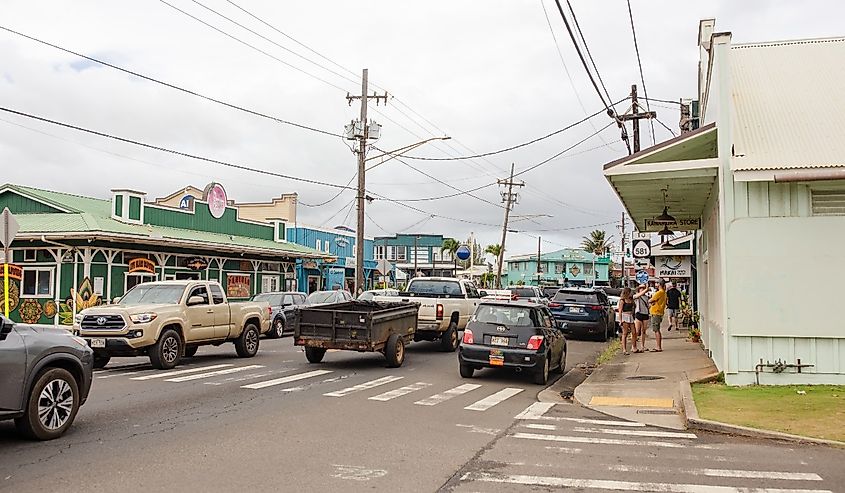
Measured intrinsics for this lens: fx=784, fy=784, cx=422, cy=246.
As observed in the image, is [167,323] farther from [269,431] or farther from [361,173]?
[361,173]

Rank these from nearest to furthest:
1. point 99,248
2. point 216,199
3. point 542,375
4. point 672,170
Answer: point 672,170
point 542,375
point 99,248
point 216,199

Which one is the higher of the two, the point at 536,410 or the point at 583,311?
the point at 583,311

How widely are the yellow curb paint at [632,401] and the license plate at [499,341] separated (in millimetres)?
2282

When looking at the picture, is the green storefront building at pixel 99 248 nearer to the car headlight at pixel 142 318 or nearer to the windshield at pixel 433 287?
the windshield at pixel 433 287

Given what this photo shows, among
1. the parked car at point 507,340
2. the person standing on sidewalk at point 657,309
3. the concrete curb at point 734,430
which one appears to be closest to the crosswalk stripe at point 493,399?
the parked car at point 507,340

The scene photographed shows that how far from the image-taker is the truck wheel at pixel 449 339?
21031 millimetres

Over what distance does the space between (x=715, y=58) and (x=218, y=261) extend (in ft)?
81.3

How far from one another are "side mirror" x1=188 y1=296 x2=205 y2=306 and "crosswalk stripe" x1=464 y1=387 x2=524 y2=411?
709 centimetres

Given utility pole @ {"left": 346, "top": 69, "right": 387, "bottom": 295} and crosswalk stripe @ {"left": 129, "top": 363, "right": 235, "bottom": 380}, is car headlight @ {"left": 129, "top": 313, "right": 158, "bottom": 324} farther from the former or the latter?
utility pole @ {"left": 346, "top": 69, "right": 387, "bottom": 295}

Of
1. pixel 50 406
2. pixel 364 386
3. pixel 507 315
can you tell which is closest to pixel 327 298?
pixel 507 315

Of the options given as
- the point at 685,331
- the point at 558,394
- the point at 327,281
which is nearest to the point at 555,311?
the point at 685,331

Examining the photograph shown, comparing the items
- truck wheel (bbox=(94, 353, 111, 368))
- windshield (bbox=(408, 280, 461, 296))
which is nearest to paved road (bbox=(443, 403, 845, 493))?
truck wheel (bbox=(94, 353, 111, 368))

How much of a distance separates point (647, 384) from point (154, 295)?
1023 cm

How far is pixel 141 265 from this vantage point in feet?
95.7
